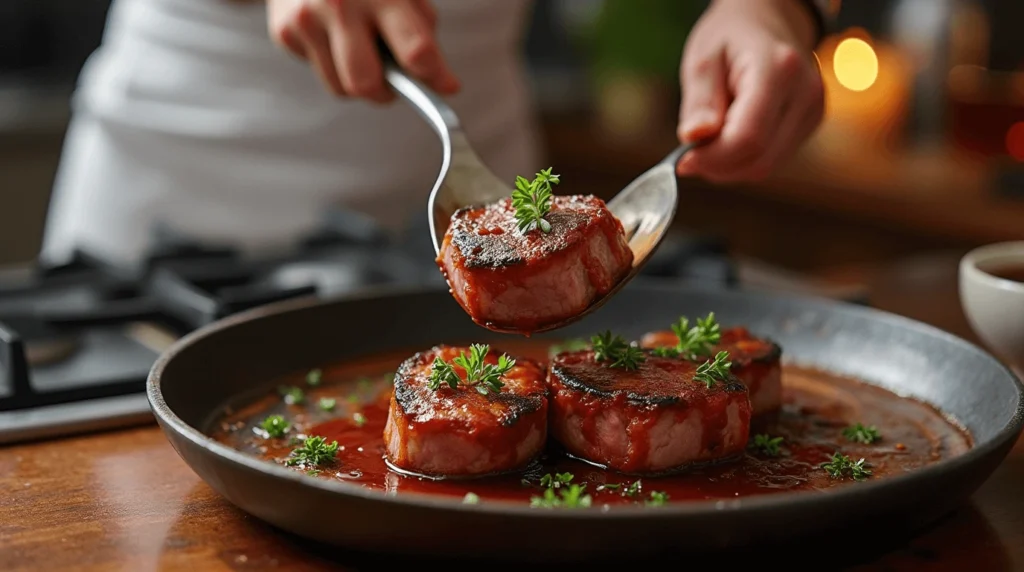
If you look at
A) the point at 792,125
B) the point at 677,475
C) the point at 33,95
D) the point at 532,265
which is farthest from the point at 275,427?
the point at 33,95

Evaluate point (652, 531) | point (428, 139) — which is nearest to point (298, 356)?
point (652, 531)

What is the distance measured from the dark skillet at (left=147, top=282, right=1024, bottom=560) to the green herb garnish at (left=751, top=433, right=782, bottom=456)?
0.23 m

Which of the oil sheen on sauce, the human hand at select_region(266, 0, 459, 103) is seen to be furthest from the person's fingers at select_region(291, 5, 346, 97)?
the oil sheen on sauce

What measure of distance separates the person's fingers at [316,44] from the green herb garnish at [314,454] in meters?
0.70

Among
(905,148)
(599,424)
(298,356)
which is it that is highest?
(599,424)

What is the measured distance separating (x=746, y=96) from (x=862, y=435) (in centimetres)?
50

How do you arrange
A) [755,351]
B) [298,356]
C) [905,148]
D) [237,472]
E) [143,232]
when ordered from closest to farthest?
[237,472] → [755,351] → [298,356] → [143,232] → [905,148]

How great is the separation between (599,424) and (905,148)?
318cm

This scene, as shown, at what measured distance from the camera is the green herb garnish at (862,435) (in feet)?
4.39

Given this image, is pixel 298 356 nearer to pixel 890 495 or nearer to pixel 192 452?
pixel 192 452

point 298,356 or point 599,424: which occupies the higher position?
point 599,424

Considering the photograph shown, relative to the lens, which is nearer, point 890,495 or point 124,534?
point 890,495

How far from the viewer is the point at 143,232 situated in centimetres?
256

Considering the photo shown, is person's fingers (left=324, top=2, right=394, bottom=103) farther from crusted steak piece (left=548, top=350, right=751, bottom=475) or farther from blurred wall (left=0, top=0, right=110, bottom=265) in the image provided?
blurred wall (left=0, top=0, right=110, bottom=265)
